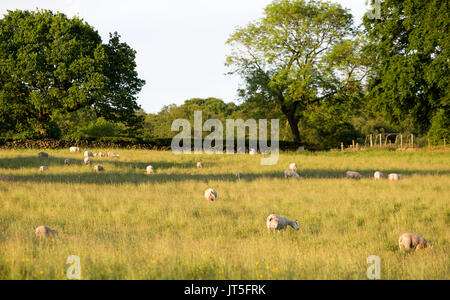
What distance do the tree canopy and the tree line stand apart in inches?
3.9

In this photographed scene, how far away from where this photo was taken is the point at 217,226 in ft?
33.4

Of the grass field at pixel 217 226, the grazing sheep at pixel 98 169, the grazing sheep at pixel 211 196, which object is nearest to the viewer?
the grass field at pixel 217 226

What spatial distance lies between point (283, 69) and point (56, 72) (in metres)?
23.2

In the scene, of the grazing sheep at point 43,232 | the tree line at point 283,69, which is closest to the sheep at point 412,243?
the grazing sheep at point 43,232

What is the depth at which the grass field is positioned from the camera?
20.5 feet

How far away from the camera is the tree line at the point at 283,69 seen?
3272cm

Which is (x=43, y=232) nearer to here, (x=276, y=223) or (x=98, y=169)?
(x=276, y=223)

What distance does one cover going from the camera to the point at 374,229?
393 inches

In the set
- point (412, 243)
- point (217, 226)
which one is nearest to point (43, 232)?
point (217, 226)

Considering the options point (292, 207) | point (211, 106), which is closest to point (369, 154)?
point (292, 207)

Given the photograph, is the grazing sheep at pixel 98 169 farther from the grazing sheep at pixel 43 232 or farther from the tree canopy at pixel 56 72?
the tree canopy at pixel 56 72

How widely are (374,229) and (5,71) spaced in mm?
39418

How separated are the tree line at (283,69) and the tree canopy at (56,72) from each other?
10 cm

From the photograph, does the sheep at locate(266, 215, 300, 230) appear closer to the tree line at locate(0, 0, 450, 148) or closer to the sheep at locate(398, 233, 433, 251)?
the sheep at locate(398, 233, 433, 251)
